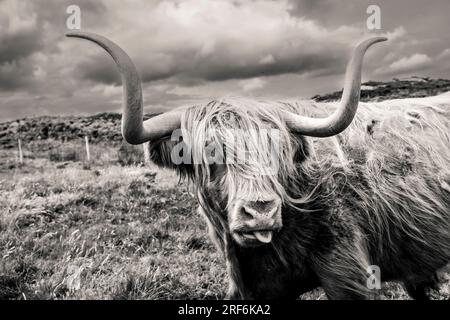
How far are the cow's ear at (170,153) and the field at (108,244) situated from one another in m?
0.20

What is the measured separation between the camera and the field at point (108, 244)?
15.0 ft

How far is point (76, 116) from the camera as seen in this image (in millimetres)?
41906


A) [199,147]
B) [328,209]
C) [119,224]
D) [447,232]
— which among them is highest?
[199,147]

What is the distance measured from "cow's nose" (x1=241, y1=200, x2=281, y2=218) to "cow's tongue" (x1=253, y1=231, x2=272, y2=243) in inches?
4.4

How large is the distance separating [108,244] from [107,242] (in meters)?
0.09

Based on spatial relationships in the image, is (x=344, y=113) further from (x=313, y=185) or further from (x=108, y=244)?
(x=108, y=244)

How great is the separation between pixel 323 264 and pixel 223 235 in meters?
0.86

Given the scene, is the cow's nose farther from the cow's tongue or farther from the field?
the field

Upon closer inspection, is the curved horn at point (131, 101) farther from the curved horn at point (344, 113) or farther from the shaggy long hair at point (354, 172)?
the curved horn at point (344, 113)

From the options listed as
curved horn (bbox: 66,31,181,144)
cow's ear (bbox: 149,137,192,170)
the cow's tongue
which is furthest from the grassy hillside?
the cow's tongue

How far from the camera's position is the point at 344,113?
325 cm
